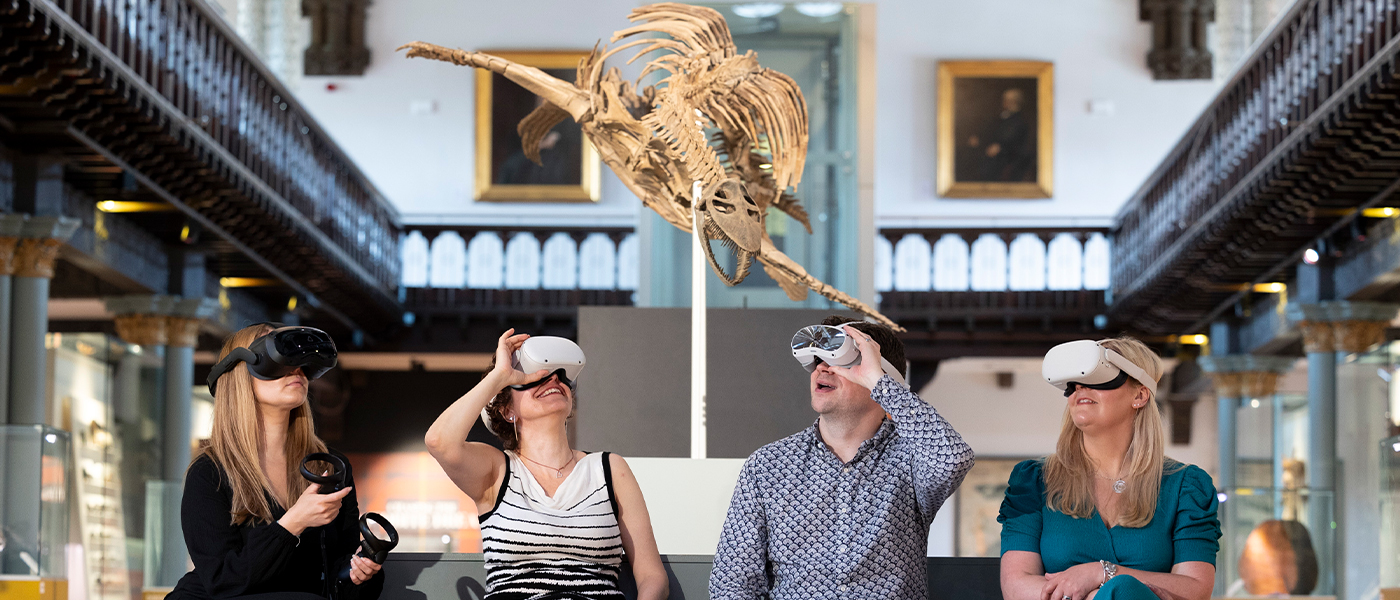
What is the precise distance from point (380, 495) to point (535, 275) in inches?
125

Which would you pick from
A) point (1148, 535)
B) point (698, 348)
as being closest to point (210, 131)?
point (698, 348)

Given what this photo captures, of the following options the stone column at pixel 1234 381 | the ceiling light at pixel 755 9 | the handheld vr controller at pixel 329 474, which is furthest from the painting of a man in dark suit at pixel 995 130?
the handheld vr controller at pixel 329 474

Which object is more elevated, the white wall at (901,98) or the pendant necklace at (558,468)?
the white wall at (901,98)

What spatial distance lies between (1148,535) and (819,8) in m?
5.75

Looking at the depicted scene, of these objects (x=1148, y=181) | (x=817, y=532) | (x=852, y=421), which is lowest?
(x=817, y=532)

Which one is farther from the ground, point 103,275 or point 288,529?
point 103,275

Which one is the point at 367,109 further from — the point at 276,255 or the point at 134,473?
the point at 134,473

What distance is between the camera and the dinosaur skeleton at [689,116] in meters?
5.39

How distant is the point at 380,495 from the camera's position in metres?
17.3

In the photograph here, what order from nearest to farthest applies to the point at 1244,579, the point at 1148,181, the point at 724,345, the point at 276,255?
the point at 724,345 < the point at 1244,579 < the point at 276,255 < the point at 1148,181

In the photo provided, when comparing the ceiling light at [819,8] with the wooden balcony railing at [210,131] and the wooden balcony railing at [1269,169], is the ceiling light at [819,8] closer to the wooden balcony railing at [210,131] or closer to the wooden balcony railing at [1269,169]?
the wooden balcony railing at [1269,169]

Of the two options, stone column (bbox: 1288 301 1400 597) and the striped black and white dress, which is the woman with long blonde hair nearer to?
the striped black and white dress

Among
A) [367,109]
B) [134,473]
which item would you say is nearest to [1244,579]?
[134,473]

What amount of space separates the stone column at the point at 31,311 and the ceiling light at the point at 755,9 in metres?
4.58
